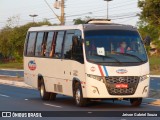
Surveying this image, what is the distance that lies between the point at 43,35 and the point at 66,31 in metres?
2.93

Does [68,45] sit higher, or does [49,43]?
[68,45]

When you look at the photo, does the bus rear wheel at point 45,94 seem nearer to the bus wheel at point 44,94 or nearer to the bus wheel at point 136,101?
the bus wheel at point 44,94

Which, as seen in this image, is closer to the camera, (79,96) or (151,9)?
(79,96)

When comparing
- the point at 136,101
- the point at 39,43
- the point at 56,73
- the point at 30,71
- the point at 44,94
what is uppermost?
the point at 39,43

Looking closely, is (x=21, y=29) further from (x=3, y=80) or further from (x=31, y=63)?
(x=31, y=63)

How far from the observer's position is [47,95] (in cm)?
2503

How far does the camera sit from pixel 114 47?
2059 centimetres

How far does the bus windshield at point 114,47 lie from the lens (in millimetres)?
20219

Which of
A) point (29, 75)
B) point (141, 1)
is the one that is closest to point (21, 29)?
point (141, 1)

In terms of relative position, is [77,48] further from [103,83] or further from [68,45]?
[103,83]

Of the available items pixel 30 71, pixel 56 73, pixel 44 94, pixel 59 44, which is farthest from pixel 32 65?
pixel 59 44

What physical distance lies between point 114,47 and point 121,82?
1.46 m

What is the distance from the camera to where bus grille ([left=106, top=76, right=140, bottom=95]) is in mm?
19688

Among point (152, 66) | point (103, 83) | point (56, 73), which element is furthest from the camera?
point (152, 66)
